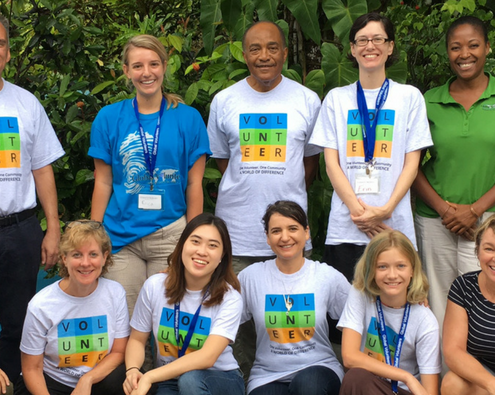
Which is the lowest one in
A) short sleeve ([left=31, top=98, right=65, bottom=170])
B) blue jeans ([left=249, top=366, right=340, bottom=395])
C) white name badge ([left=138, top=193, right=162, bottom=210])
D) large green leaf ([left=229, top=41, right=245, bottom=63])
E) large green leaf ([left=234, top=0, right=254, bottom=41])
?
blue jeans ([left=249, top=366, right=340, bottom=395])

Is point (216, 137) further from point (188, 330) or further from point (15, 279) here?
point (15, 279)

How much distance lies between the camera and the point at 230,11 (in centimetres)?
419

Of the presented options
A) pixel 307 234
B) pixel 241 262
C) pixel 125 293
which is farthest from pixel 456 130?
pixel 125 293

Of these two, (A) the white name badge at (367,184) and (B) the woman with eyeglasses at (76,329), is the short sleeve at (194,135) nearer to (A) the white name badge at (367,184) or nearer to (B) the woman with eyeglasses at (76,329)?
(B) the woman with eyeglasses at (76,329)

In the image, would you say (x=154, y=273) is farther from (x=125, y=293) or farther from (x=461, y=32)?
(x=461, y=32)

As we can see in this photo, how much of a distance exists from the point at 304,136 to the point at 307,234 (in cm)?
51

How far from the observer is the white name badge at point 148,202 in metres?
3.33

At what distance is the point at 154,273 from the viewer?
343 centimetres

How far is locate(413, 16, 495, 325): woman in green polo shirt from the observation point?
3.42 m

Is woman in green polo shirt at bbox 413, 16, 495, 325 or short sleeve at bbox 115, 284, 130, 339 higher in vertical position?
woman in green polo shirt at bbox 413, 16, 495, 325

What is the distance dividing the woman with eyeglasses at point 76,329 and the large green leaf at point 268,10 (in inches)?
66.4

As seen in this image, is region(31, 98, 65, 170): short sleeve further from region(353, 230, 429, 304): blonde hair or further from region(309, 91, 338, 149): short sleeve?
region(353, 230, 429, 304): blonde hair

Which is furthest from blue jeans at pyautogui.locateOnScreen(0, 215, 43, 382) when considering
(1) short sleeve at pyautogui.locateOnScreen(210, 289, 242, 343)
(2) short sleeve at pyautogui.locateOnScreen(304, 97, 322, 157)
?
(2) short sleeve at pyautogui.locateOnScreen(304, 97, 322, 157)

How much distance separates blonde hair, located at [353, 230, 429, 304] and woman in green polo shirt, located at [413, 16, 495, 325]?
50 cm
